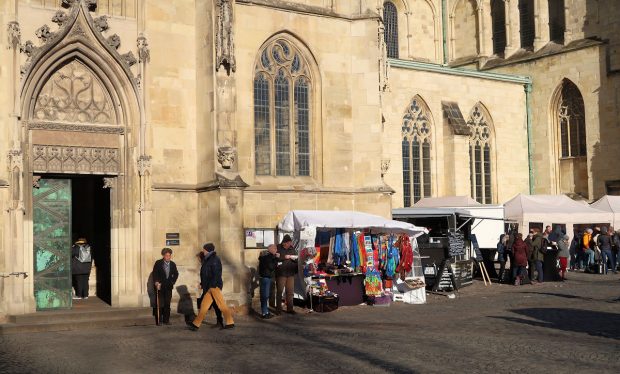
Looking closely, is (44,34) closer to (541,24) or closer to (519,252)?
(519,252)

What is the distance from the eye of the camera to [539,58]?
40.4 meters

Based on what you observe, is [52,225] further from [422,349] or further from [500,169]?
[500,169]

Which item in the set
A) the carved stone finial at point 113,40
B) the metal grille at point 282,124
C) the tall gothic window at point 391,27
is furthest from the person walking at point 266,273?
the tall gothic window at point 391,27

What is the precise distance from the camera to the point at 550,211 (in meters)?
30.7

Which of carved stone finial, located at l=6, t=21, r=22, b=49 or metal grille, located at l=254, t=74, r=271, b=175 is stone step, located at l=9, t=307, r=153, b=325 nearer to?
metal grille, located at l=254, t=74, r=271, b=175

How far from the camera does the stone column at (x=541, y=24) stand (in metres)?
41.1

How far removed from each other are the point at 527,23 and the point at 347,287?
2528cm

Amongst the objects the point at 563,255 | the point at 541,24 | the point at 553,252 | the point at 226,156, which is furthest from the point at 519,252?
the point at 541,24

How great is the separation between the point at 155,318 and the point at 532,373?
357 inches

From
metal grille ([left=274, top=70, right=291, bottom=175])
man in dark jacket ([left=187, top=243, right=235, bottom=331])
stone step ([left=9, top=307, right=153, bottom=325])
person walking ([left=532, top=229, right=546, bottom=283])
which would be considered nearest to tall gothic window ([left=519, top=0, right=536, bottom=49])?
person walking ([left=532, top=229, right=546, bottom=283])

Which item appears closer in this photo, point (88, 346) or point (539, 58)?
point (88, 346)

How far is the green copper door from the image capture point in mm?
18656

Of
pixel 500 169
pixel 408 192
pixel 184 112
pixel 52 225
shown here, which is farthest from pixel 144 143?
pixel 500 169

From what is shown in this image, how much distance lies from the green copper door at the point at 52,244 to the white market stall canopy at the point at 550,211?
16241 millimetres
